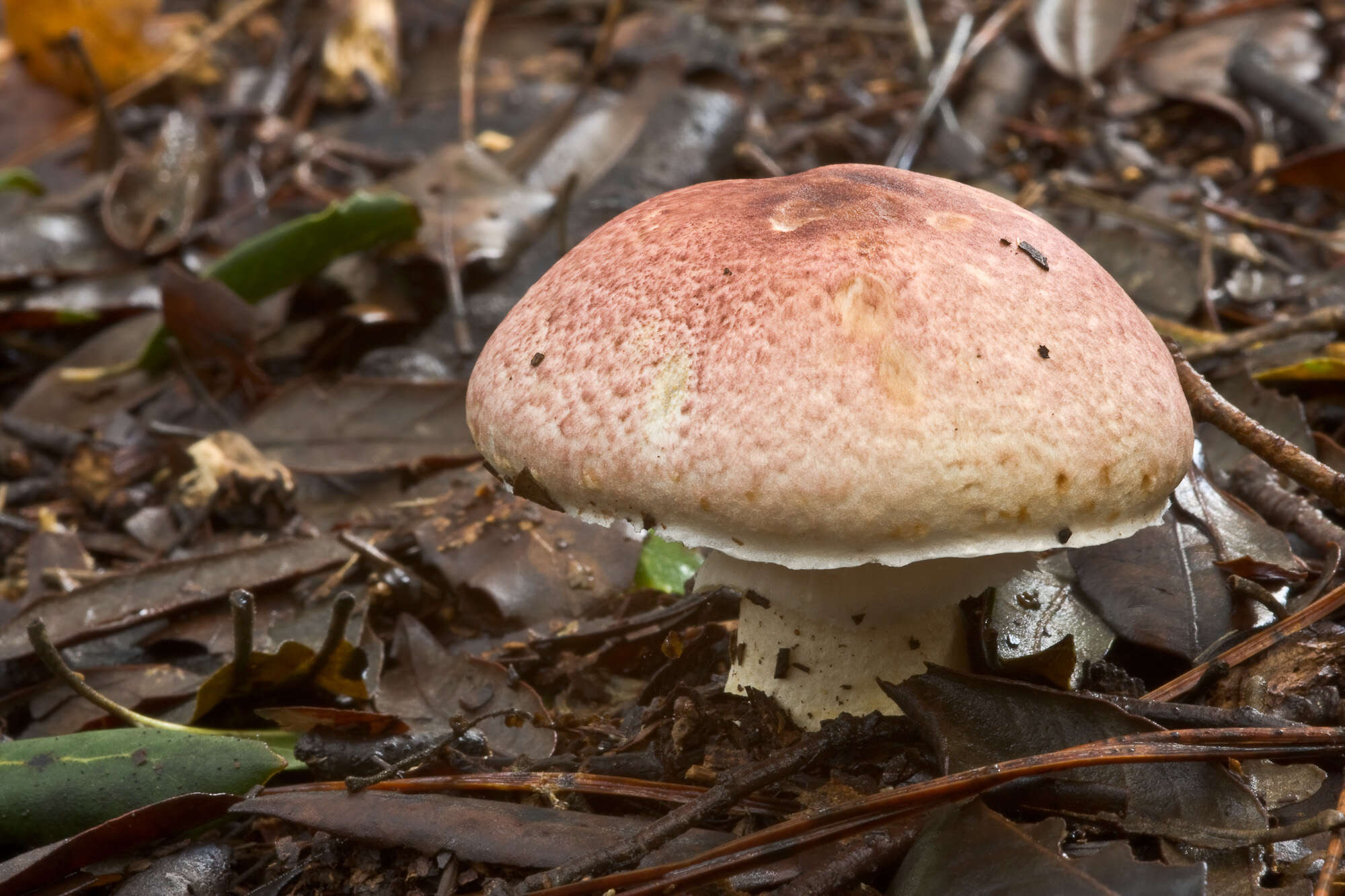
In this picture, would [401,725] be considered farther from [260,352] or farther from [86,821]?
[260,352]

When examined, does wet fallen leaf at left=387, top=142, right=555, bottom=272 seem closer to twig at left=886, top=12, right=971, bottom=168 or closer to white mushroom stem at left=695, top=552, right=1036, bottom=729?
twig at left=886, top=12, right=971, bottom=168

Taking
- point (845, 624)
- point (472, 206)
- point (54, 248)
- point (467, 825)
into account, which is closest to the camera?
Answer: point (467, 825)

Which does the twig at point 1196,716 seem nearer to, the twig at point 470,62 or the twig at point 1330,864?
the twig at point 1330,864

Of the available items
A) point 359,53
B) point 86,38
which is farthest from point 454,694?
point 86,38

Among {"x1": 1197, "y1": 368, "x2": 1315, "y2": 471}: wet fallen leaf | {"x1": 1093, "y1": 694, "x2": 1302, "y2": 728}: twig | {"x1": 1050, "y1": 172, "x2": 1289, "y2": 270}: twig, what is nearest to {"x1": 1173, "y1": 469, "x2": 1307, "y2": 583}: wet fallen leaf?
{"x1": 1197, "y1": 368, "x2": 1315, "y2": 471}: wet fallen leaf

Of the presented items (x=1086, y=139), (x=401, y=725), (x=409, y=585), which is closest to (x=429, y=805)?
(x=401, y=725)

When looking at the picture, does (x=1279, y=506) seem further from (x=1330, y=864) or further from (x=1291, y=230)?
(x=1291, y=230)
